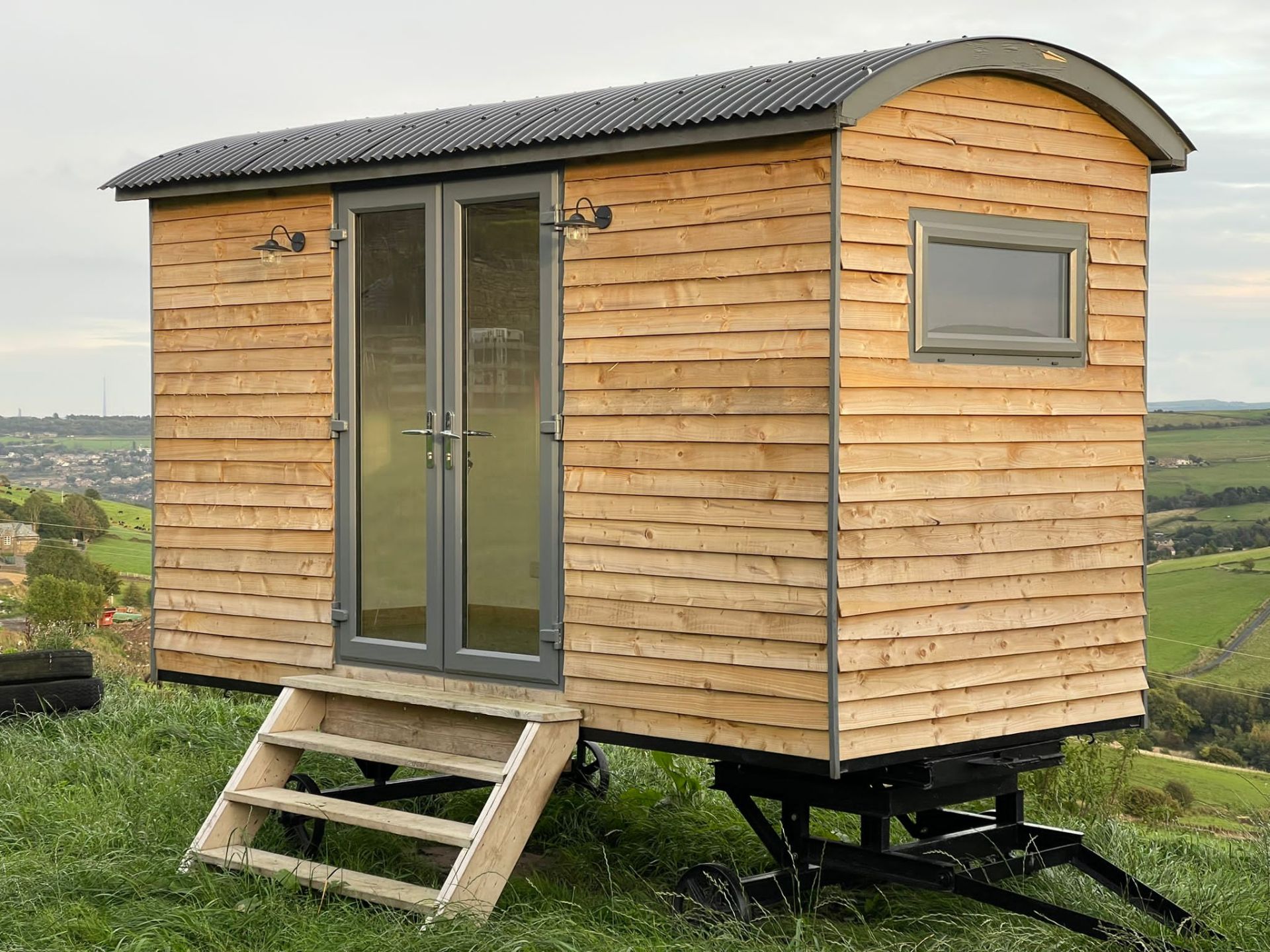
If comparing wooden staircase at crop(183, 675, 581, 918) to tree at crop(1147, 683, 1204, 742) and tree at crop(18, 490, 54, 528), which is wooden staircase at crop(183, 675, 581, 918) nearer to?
tree at crop(18, 490, 54, 528)

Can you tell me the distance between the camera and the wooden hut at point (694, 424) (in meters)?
5.32

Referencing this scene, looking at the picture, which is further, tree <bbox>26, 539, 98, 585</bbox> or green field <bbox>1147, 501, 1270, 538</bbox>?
green field <bbox>1147, 501, 1270, 538</bbox>

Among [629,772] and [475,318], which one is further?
[629,772]

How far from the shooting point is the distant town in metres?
19.7

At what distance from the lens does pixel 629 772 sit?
8680mm

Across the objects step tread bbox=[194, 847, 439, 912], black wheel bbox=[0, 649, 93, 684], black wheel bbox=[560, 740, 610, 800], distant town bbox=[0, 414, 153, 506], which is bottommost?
black wheel bbox=[560, 740, 610, 800]

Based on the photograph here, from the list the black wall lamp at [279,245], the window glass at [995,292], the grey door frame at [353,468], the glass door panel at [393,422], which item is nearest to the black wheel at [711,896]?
the grey door frame at [353,468]

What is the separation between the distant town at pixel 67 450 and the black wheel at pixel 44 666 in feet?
31.9

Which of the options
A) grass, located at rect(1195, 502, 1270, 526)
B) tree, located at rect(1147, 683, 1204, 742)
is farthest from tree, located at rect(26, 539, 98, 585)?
grass, located at rect(1195, 502, 1270, 526)

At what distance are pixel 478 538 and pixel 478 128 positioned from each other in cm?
176

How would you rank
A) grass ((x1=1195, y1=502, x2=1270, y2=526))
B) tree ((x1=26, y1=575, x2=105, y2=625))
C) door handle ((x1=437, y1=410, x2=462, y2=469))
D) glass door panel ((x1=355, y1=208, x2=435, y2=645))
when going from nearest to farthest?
door handle ((x1=437, y1=410, x2=462, y2=469)), glass door panel ((x1=355, y1=208, x2=435, y2=645)), tree ((x1=26, y1=575, x2=105, y2=625)), grass ((x1=1195, y1=502, x2=1270, y2=526))

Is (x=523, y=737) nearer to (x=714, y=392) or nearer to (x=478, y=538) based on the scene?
(x=478, y=538)

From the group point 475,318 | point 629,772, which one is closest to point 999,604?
point 475,318

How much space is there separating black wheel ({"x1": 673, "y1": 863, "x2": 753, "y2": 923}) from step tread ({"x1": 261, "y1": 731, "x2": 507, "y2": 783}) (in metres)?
0.87
